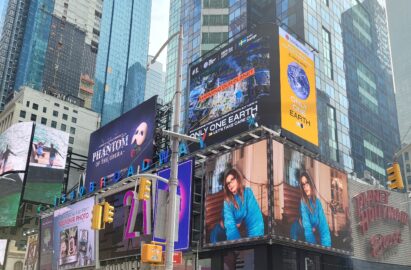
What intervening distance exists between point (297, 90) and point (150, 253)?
2833cm

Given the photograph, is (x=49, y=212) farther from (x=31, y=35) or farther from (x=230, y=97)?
(x=31, y=35)

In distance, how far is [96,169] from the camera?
5897cm

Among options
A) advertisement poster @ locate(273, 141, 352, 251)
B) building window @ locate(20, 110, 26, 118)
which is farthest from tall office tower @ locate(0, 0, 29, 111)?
advertisement poster @ locate(273, 141, 352, 251)

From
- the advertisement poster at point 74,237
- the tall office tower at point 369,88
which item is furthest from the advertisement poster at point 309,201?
the tall office tower at point 369,88

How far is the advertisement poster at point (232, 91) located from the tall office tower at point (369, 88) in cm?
4542

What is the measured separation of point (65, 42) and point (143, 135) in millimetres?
138697

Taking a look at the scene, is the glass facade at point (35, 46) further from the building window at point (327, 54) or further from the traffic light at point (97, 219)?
the traffic light at point (97, 219)

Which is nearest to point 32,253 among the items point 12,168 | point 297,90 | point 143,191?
point 12,168

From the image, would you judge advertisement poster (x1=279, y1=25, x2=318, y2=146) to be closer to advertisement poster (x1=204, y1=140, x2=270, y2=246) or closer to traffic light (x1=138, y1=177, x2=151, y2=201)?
advertisement poster (x1=204, y1=140, x2=270, y2=246)

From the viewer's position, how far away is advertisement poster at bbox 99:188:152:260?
43.9 meters

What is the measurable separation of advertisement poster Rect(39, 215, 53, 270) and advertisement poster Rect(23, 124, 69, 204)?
28.4 m

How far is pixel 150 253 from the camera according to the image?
1806 centimetres

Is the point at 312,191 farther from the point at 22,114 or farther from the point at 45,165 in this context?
the point at 22,114

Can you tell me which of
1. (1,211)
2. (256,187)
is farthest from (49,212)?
(256,187)
